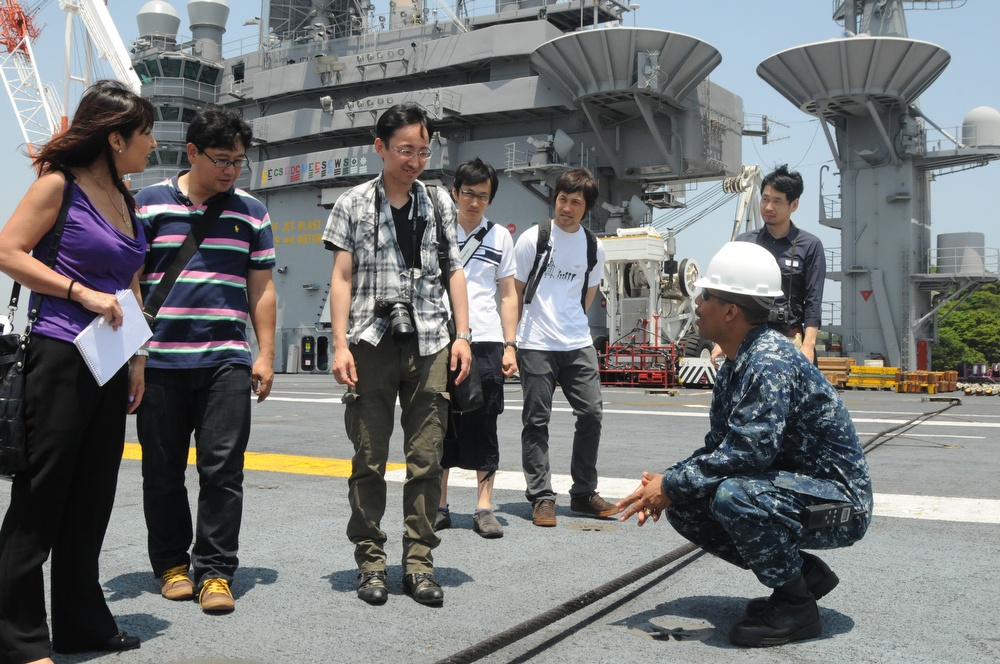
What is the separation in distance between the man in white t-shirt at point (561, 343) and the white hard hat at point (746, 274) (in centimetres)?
196

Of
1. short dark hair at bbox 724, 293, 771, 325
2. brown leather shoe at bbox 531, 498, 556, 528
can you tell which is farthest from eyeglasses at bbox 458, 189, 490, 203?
short dark hair at bbox 724, 293, 771, 325

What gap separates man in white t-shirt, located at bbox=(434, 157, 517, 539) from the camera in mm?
4605

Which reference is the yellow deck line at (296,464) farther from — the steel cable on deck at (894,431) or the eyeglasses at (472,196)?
the steel cable on deck at (894,431)

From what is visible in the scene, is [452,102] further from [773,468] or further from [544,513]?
[773,468]

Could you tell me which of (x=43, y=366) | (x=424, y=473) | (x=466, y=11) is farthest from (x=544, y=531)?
(x=466, y=11)

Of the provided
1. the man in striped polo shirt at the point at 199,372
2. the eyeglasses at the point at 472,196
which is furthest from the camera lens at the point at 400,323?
the eyeglasses at the point at 472,196

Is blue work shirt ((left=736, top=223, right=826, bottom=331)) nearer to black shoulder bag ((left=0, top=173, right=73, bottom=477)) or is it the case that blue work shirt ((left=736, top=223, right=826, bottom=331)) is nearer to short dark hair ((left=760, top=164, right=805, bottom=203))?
short dark hair ((left=760, top=164, right=805, bottom=203))

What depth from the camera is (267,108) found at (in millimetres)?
37531

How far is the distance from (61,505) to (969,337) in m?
62.8

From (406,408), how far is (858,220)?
29.8 m

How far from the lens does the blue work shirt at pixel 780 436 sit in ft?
8.86

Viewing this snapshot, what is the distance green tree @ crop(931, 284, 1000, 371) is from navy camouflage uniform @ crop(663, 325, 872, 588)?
56253 mm

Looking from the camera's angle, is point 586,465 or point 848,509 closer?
point 848,509

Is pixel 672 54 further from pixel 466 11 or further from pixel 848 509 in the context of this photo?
pixel 848 509
